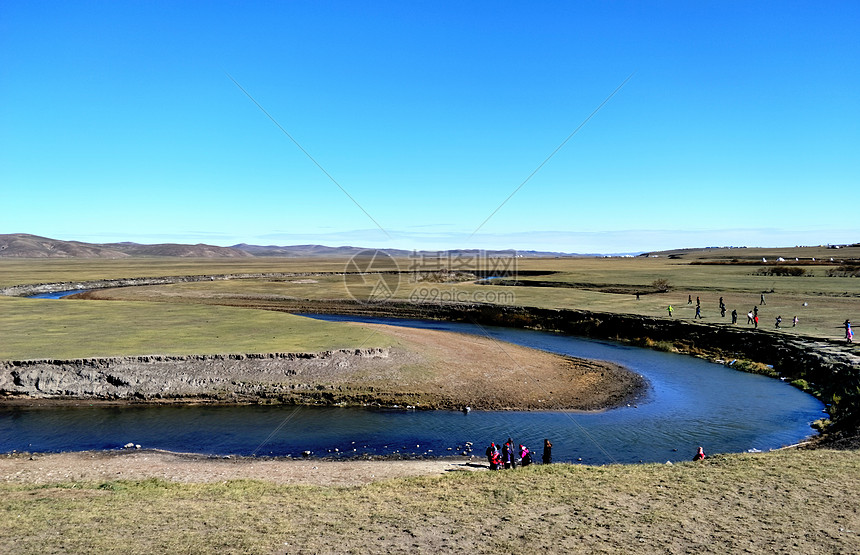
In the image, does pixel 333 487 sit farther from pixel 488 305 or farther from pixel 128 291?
pixel 128 291

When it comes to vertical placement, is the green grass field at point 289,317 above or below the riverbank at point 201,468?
above

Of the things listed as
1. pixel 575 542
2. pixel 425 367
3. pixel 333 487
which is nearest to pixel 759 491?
pixel 575 542

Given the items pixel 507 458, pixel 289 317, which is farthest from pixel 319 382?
pixel 289 317

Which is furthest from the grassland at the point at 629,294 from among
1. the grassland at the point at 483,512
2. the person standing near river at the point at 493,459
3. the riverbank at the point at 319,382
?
the person standing near river at the point at 493,459

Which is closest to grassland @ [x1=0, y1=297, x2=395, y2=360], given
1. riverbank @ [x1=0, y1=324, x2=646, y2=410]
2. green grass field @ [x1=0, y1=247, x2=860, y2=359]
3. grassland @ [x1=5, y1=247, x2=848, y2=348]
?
green grass field @ [x1=0, y1=247, x2=860, y2=359]

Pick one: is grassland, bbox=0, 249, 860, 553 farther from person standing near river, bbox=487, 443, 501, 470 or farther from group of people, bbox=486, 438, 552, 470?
person standing near river, bbox=487, 443, 501, 470

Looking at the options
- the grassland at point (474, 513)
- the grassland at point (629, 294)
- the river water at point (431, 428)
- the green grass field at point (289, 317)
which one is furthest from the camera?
the grassland at point (629, 294)

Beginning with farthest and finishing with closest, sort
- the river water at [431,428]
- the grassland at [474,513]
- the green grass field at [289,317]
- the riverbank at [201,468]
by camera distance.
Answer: the green grass field at [289,317] < the river water at [431,428] < the riverbank at [201,468] < the grassland at [474,513]

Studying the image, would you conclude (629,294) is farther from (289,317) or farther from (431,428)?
(431,428)

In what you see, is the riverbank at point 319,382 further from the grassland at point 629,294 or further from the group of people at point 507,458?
the grassland at point 629,294
